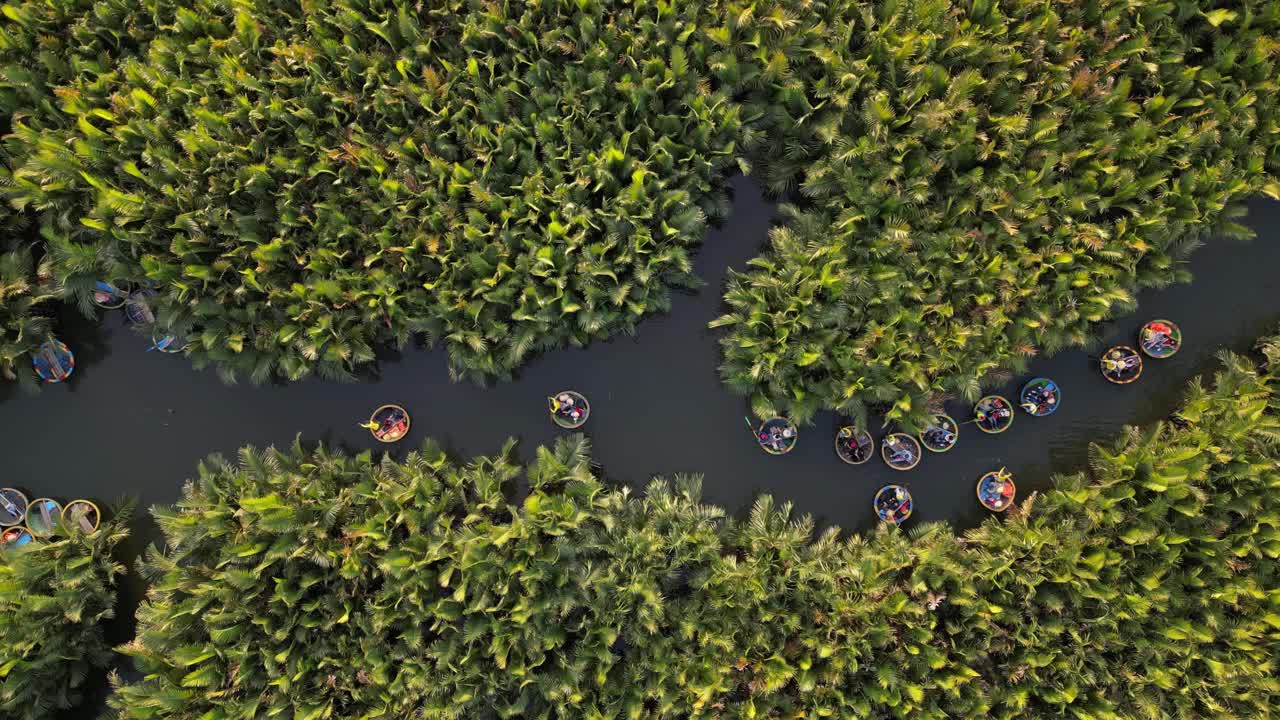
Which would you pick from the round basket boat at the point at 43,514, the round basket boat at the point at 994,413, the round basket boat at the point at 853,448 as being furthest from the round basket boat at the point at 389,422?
the round basket boat at the point at 994,413

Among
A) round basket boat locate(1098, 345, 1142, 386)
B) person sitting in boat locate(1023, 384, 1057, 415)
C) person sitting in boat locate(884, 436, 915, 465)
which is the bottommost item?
person sitting in boat locate(884, 436, 915, 465)

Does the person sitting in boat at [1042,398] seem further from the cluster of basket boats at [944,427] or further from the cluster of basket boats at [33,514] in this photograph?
the cluster of basket boats at [33,514]

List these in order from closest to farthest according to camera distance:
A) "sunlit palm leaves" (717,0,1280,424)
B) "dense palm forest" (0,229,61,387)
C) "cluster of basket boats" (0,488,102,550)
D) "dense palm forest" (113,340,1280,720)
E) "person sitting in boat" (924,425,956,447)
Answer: "dense palm forest" (113,340,1280,720), "sunlit palm leaves" (717,0,1280,424), "dense palm forest" (0,229,61,387), "cluster of basket boats" (0,488,102,550), "person sitting in boat" (924,425,956,447)

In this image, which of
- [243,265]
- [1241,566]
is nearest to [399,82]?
[243,265]

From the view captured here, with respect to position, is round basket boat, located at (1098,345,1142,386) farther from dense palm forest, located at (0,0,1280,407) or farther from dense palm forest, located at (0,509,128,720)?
dense palm forest, located at (0,509,128,720)

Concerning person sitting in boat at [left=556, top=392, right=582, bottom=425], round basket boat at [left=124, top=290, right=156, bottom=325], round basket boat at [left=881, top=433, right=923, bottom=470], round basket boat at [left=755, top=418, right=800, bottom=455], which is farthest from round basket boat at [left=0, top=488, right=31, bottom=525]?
round basket boat at [left=881, top=433, right=923, bottom=470]
